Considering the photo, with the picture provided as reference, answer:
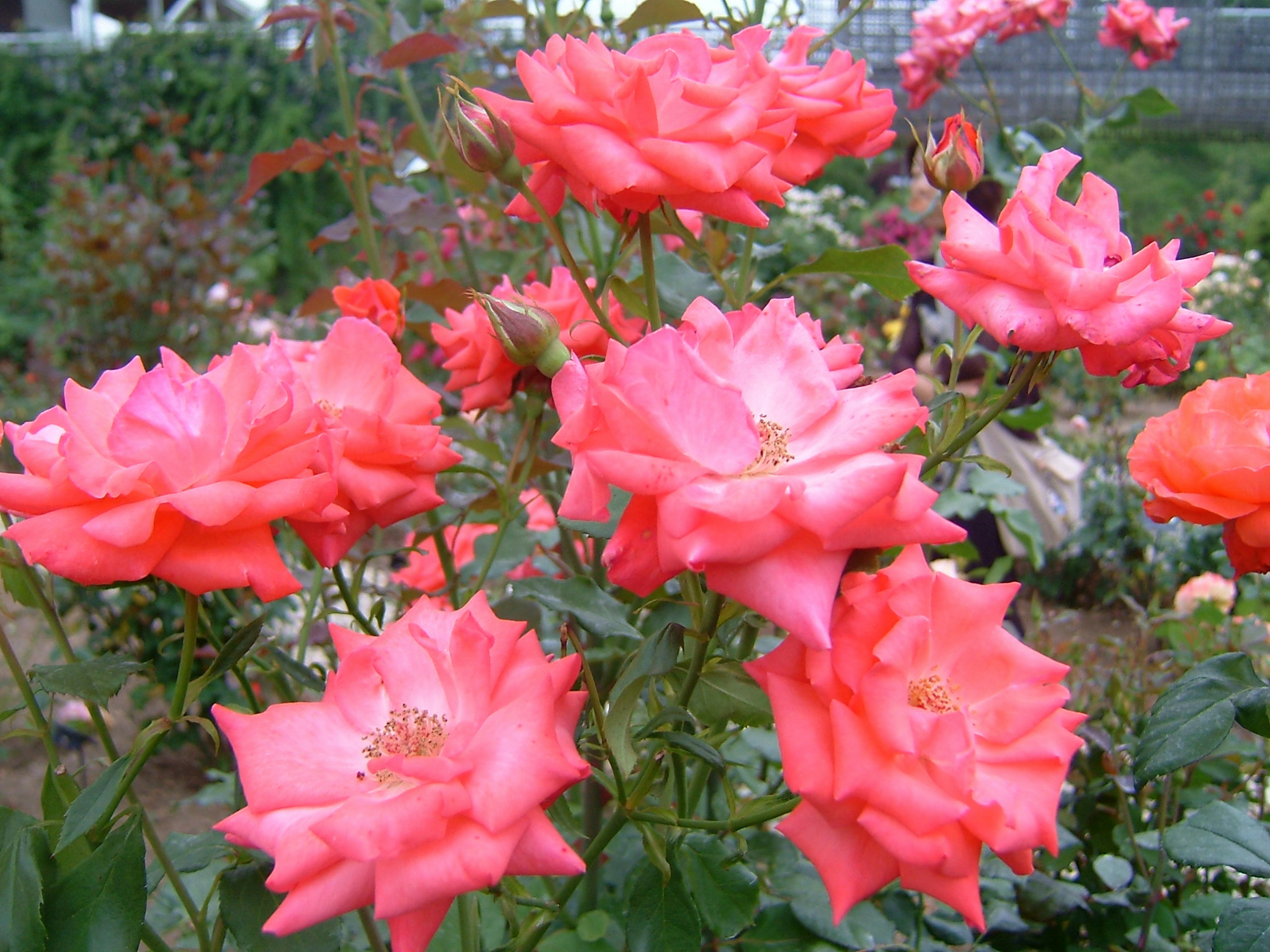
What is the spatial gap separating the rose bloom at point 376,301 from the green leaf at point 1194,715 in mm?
580

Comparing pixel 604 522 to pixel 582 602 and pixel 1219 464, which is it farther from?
pixel 1219 464

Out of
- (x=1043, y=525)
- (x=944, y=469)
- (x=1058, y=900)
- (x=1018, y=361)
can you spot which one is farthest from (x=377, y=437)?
(x=1043, y=525)

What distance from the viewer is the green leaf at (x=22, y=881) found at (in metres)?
0.50

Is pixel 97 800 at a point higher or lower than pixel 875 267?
lower

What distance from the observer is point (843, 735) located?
382mm

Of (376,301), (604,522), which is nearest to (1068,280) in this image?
(604,522)

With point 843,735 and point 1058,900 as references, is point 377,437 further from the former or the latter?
point 1058,900

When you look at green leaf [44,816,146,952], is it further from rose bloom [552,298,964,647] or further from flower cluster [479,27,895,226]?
→ flower cluster [479,27,895,226]

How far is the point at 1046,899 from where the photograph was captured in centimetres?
81

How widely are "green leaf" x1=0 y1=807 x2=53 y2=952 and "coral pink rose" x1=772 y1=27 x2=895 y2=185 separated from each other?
56 centimetres

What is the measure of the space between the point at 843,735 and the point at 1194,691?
324 millimetres

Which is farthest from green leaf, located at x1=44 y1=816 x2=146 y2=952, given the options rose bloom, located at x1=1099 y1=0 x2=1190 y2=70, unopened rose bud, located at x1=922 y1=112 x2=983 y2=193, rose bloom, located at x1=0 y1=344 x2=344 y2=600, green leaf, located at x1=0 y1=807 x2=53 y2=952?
rose bloom, located at x1=1099 y1=0 x2=1190 y2=70

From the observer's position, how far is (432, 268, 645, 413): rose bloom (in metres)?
0.64

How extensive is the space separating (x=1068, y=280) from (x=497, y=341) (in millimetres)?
327
